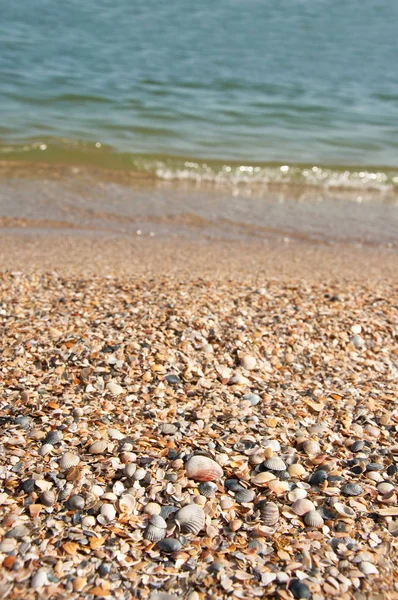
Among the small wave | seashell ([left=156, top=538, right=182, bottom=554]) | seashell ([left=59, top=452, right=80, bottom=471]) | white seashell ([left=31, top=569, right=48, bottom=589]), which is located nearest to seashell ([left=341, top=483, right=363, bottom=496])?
seashell ([left=156, top=538, right=182, bottom=554])

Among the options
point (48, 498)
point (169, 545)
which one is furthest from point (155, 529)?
point (48, 498)

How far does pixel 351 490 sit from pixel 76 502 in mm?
1018

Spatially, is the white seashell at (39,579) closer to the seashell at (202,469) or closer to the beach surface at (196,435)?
the beach surface at (196,435)

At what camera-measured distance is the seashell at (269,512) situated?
88.9 inches

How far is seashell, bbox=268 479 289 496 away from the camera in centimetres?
240

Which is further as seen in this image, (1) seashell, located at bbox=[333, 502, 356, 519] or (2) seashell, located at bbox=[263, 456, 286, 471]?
(2) seashell, located at bbox=[263, 456, 286, 471]

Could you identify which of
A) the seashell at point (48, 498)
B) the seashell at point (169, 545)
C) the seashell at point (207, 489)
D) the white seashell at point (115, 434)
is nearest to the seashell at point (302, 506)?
the seashell at point (207, 489)

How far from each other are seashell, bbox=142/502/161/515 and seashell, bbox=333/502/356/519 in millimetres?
642

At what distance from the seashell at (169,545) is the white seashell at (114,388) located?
931 mm

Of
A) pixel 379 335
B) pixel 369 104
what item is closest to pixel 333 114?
pixel 369 104

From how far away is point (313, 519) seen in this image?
7.44ft

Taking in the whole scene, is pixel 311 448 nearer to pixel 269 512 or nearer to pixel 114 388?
pixel 269 512

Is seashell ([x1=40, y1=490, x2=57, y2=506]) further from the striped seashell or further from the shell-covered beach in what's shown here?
the striped seashell

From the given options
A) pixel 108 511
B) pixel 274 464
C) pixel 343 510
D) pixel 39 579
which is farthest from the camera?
pixel 274 464
